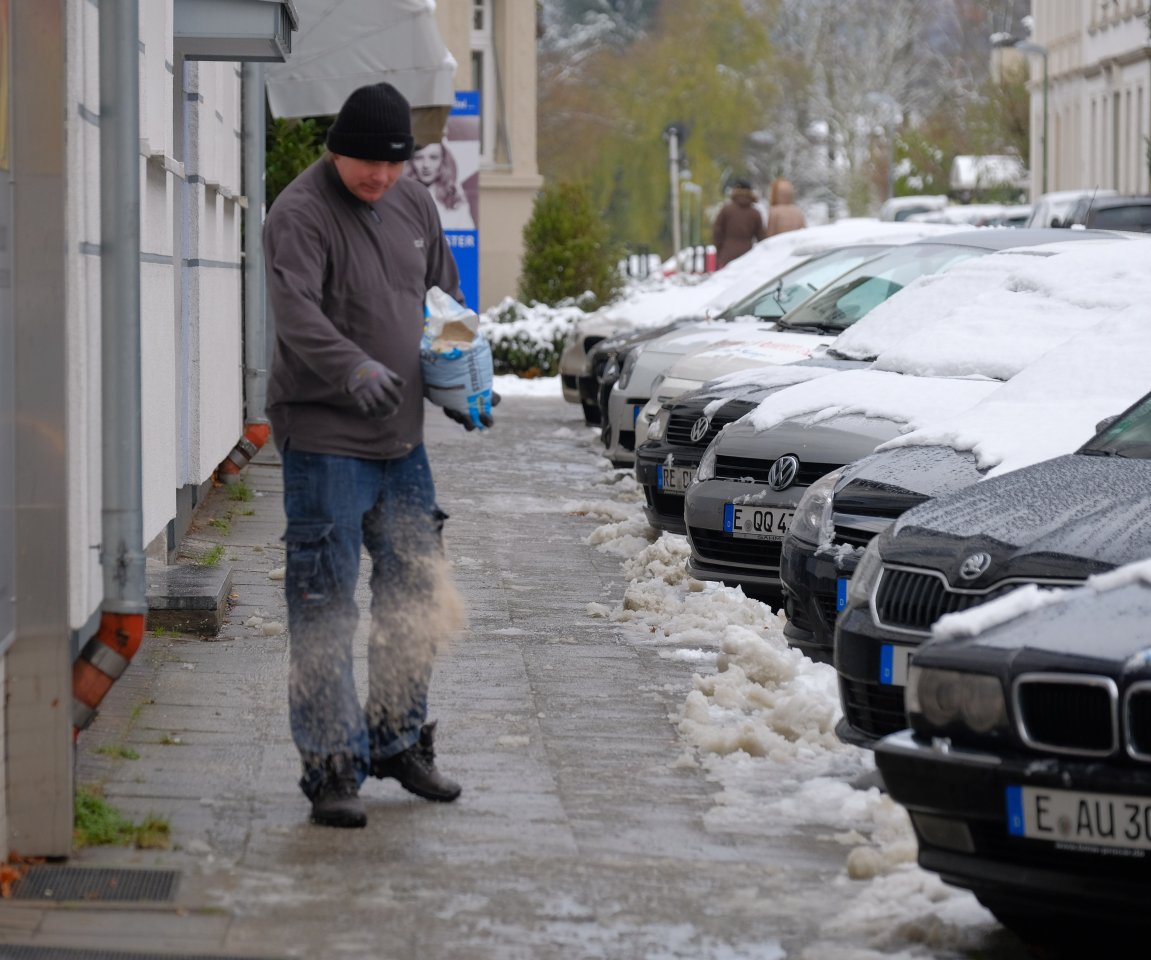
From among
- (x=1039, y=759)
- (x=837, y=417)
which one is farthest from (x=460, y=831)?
(x=837, y=417)

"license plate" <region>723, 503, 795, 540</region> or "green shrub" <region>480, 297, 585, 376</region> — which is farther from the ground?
"green shrub" <region>480, 297, 585, 376</region>

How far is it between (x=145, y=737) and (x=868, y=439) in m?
3.36

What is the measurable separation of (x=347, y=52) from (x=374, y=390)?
1031 centimetres

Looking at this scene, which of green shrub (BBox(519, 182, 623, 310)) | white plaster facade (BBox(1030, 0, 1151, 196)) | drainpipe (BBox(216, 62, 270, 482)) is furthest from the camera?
white plaster facade (BBox(1030, 0, 1151, 196))

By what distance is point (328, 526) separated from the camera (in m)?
5.65

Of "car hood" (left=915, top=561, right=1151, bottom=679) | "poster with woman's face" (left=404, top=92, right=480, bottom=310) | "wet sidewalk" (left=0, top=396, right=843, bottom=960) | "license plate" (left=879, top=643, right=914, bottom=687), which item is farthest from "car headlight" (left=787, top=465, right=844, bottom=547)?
"poster with woman's face" (left=404, top=92, right=480, bottom=310)

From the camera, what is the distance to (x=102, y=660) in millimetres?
5566

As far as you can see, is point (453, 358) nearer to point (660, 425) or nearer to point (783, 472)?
point (783, 472)

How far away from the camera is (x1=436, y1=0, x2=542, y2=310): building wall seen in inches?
1189

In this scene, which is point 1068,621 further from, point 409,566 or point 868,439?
point 868,439

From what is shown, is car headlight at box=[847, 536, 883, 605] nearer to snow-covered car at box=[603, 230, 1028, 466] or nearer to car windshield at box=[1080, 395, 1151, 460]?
car windshield at box=[1080, 395, 1151, 460]

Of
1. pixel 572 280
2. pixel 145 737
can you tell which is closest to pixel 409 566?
pixel 145 737

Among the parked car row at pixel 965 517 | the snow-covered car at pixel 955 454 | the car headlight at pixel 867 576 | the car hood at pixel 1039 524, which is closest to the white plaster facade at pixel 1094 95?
the parked car row at pixel 965 517

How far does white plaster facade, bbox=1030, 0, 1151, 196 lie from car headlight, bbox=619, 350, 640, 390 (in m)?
36.6
